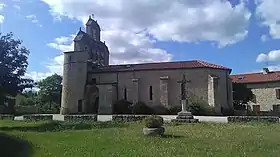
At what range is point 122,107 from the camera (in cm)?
4209

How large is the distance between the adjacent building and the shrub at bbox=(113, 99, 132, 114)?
2348 cm

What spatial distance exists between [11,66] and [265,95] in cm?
4212

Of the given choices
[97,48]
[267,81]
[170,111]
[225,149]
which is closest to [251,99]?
[267,81]

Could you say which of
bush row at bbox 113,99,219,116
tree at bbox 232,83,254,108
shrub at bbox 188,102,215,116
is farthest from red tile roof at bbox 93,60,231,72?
tree at bbox 232,83,254,108

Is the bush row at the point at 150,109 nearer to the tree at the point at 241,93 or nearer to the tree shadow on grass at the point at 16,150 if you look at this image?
the tree at the point at 241,93

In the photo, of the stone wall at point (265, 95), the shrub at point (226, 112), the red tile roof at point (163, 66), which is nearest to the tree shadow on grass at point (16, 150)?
the red tile roof at point (163, 66)

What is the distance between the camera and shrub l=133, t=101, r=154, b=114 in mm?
40844

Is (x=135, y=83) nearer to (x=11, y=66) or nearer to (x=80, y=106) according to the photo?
(x=80, y=106)

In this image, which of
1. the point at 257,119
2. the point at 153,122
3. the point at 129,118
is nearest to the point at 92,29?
the point at 129,118

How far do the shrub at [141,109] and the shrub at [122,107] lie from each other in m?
0.82

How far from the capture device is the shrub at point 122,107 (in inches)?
1644

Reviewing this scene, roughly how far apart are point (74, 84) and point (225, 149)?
35.9 meters

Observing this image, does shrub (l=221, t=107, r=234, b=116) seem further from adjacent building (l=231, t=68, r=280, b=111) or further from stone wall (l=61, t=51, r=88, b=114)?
stone wall (l=61, t=51, r=88, b=114)

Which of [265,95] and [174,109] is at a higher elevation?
[265,95]
